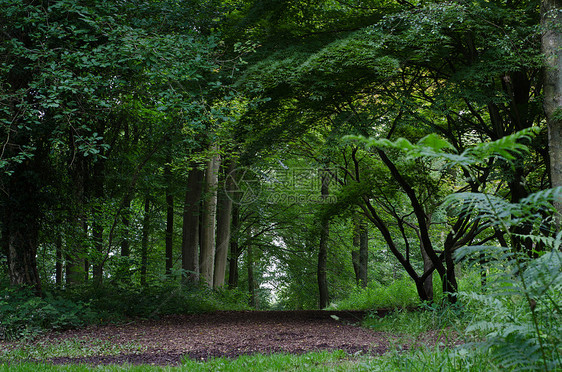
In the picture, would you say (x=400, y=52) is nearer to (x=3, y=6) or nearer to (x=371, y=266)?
(x=3, y=6)

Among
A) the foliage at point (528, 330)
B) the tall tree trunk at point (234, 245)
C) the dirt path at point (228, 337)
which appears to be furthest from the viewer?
the tall tree trunk at point (234, 245)

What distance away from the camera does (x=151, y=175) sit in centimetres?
1282

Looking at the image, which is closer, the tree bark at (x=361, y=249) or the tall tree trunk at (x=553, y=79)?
the tall tree trunk at (x=553, y=79)

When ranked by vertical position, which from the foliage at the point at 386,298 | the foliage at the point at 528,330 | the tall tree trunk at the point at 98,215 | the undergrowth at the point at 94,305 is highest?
the tall tree trunk at the point at 98,215

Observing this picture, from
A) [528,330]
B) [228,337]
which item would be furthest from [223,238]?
[528,330]

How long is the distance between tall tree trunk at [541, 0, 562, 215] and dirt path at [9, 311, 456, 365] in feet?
9.89

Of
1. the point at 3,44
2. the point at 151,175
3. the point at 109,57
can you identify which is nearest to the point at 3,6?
the point at 3,44

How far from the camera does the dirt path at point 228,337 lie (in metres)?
5.38

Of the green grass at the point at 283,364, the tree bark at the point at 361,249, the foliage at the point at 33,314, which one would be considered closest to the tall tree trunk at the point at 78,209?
the foliage at the point at 33,314

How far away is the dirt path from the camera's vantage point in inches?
212

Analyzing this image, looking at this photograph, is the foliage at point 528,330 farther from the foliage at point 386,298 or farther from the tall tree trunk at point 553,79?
the foliage at point 386,298

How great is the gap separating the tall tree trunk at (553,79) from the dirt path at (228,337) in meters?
3.02

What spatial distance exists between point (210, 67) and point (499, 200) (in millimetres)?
6058

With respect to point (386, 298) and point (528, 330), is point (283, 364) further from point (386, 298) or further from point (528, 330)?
point (386, 298)
